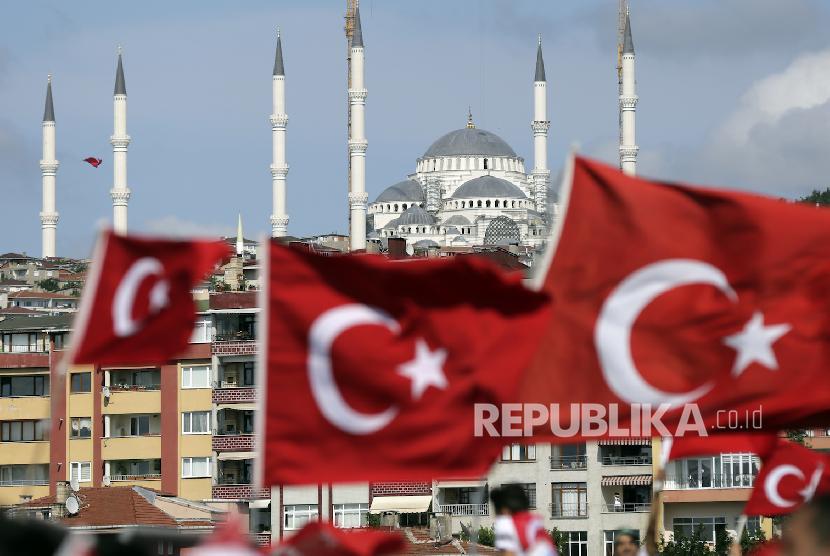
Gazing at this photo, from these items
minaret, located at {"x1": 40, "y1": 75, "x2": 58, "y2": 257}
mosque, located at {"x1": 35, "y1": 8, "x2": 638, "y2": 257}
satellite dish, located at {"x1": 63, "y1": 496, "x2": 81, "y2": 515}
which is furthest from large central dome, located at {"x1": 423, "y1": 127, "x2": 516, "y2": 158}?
satellite dish, located at {"x1": 63, "y1": 496, "x2": 81, "y2": 515}

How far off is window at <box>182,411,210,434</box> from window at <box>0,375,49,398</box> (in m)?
3.61

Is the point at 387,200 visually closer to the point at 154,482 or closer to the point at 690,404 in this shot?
the point at 154,482

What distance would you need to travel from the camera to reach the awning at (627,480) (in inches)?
1575

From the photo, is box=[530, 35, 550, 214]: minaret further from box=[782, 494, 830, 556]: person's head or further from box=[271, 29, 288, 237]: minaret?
box=[782, 494, 830, 556]: person's head

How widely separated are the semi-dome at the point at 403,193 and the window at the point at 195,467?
132 meters

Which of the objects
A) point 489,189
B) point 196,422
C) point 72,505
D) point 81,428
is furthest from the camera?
point 489,189

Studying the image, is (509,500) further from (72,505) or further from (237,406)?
(237,406)

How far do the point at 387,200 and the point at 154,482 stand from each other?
133 metres

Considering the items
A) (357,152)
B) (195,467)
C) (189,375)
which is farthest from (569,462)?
(357,152)

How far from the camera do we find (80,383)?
46.7 m

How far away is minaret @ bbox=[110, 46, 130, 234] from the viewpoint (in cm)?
11675

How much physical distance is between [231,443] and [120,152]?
75709 millimetres

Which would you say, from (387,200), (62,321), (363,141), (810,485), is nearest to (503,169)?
(387,200)

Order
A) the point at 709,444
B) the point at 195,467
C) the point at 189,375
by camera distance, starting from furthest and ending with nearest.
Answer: the point at 189,375 → the point at 195,467 → the point at 709,444
